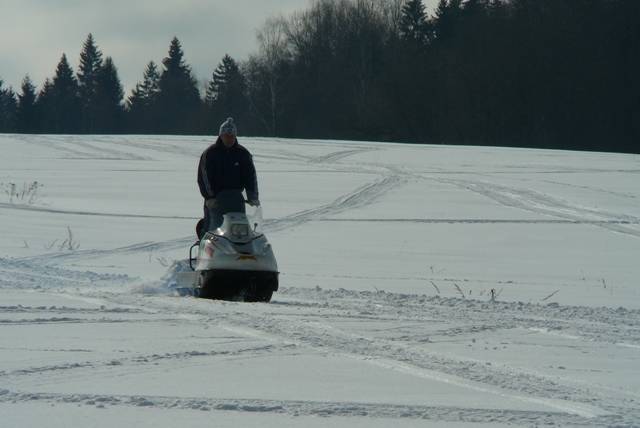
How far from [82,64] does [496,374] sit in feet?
370

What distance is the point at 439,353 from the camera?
23.0 feet

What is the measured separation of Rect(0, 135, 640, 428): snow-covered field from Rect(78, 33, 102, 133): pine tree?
260 feet

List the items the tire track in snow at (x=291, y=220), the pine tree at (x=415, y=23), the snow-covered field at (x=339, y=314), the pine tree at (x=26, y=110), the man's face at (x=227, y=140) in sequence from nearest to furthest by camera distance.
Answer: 1. the snow-covered field at (x=339, y=314)
2. the man's face at (x=227, y=140)
3. the tire track in snow at (x=291, y=220)
4. the pine tree at (x=415, y=23)
5. the pine tree at (x=26, y=110)

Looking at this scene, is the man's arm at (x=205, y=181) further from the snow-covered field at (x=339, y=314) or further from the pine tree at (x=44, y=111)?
the pine tree at (x=44, y=111)

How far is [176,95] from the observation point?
10600 cm

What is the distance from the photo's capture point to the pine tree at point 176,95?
9919cm

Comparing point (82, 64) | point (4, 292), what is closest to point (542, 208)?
point (4, 292)

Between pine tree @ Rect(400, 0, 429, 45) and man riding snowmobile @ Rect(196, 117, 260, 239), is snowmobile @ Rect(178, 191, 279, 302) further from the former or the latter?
pine tree @ Rect(400, 0, 429, 45)

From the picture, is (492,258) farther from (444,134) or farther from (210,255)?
(444,134)

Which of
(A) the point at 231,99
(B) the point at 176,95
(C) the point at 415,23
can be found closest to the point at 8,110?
(B) the point at 176,95

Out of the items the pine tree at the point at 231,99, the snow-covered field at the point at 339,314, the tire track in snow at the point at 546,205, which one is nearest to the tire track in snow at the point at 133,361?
the snow-covered field at the point at 339,314

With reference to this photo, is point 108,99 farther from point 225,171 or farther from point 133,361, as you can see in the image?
point 133,361

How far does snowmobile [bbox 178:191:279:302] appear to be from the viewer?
992 centimetres

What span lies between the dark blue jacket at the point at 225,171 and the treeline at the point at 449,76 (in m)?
53.5
